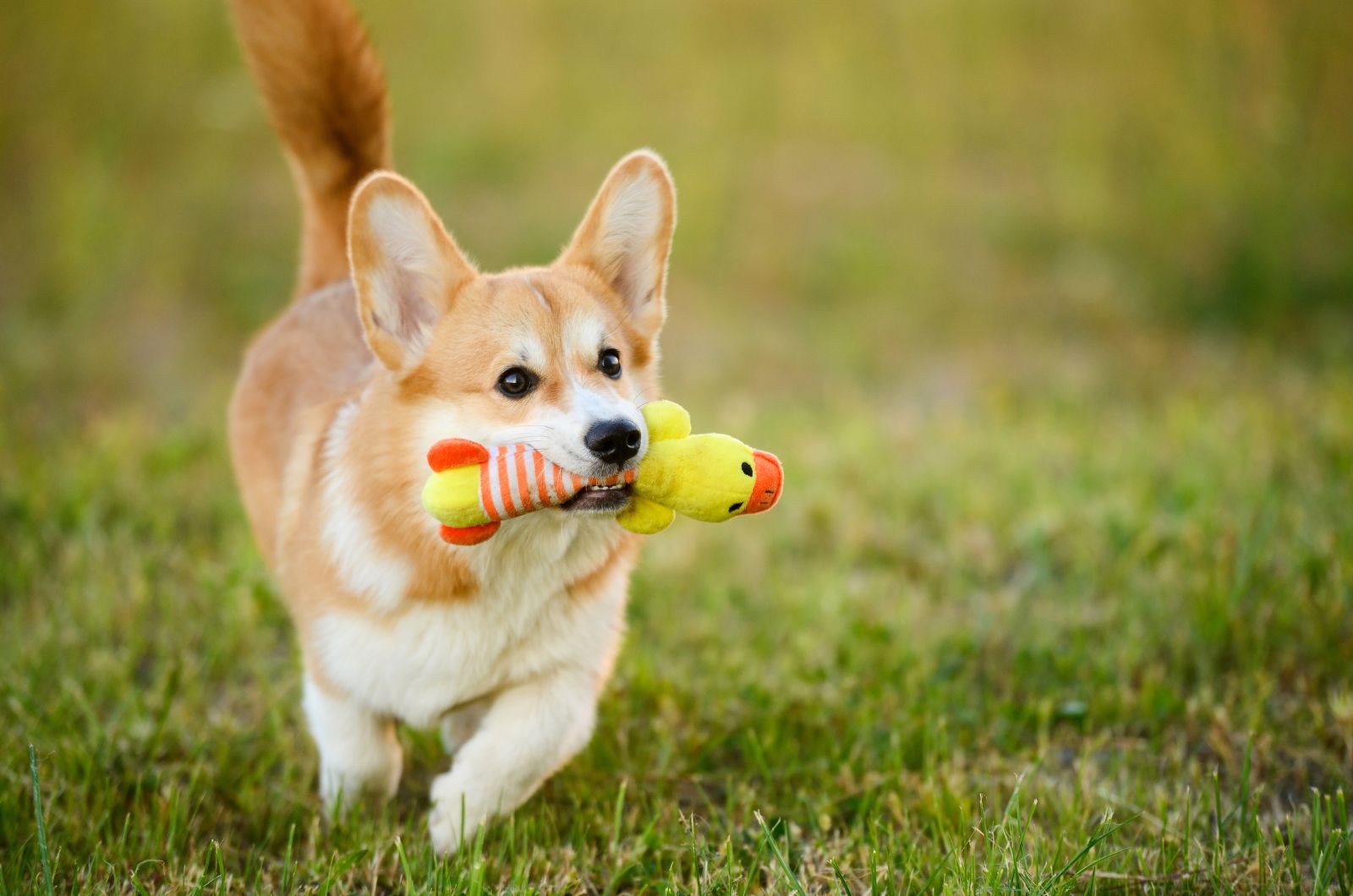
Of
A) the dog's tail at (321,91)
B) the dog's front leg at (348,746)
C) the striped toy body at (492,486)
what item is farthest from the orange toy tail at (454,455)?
the dog's tail at (321,91)

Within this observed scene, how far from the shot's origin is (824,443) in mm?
4660

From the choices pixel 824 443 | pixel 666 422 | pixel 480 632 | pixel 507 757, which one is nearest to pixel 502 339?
pixel 666 422

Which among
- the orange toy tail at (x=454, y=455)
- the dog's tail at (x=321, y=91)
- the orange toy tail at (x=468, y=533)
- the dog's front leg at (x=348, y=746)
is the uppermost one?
the dog's tail at (x=321, y=91)

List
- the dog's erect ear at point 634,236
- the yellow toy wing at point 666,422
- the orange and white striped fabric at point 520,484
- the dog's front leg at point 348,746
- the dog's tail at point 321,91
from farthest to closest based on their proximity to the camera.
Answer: the dog's tail at point 321,91, the dog's erect ear at point 634,236, the dog's front leg at point 348,746, the yellow toy wing at point 666,422, the orange and white striped fabric at point 520,484

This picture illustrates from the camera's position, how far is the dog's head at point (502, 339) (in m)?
2.05

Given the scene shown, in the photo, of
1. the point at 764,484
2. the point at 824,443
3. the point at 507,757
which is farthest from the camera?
the point at 824,443

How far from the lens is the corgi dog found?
2.16 metres

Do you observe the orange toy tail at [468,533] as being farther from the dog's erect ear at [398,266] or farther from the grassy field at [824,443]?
the grassy field at [824,443]

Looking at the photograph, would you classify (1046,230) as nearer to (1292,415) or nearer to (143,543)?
(1292,415)

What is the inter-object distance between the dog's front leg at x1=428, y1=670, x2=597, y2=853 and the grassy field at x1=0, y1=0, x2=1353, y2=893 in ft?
0.25

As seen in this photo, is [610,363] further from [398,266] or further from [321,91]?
[321,91]

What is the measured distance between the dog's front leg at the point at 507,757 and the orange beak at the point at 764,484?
545mm

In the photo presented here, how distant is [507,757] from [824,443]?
2.70 metres

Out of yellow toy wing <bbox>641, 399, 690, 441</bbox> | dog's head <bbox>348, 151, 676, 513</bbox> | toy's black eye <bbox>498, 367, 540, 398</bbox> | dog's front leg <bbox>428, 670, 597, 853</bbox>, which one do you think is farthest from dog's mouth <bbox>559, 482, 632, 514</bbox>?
dog's front leg <bbox>428, 670, 597, 853</bbox>
